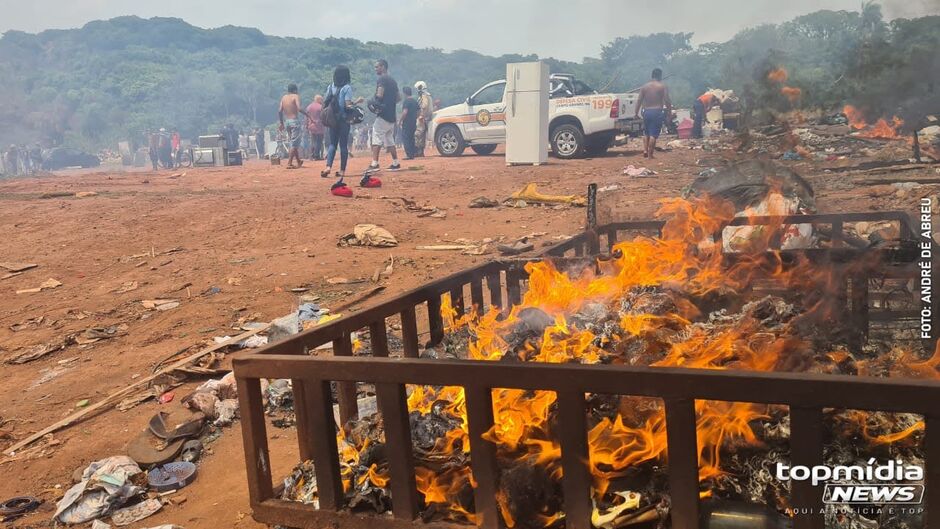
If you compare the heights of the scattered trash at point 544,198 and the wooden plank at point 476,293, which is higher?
the scattered trash at point 544,198

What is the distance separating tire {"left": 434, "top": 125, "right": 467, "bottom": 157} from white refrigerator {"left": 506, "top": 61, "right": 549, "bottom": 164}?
3.65 m

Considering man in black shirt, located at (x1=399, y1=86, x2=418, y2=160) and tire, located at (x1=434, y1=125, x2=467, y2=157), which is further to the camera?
tire, located at (x1=434, y1=125, x2=467, y2=157)

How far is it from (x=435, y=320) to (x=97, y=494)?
188 cm

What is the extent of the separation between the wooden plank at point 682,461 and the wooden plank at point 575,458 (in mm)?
243

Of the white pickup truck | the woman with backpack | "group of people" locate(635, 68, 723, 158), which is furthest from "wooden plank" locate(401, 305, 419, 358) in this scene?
the white pickup truck

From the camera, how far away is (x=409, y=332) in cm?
338

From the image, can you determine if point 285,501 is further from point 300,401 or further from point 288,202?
point 288,202

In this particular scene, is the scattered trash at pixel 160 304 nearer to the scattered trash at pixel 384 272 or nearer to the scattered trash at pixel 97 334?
the scattered trash at pixel 97 334

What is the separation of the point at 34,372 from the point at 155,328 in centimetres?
99

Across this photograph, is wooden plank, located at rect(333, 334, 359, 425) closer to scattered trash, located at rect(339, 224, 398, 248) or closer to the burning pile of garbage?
the burning pile of garbage

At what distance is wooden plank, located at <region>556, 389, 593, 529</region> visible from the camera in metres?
2.02

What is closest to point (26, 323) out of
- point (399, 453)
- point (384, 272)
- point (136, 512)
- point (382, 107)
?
point (384, 272)

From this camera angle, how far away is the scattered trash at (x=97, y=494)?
335 centimetres

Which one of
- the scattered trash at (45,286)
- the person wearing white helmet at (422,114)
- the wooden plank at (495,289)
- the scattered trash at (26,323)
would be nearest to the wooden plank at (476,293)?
the wooden plank at (495,289)
